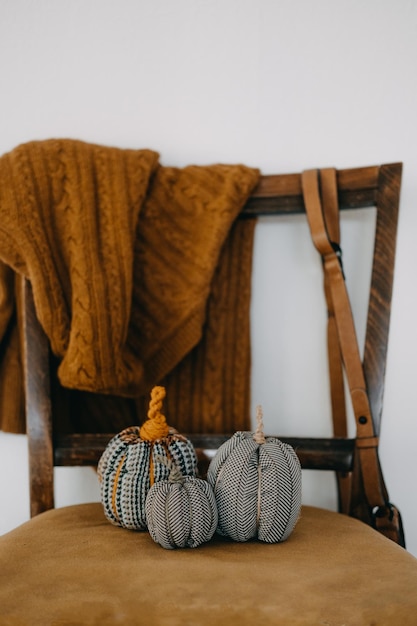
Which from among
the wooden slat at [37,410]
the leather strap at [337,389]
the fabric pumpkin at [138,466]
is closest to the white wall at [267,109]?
the leather strap at [337,389]

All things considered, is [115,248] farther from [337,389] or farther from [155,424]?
[337,389]

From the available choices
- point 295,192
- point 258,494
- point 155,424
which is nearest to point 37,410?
point 155,424

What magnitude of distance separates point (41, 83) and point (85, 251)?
34 cm

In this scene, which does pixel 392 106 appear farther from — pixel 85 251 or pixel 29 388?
pixel 29 388

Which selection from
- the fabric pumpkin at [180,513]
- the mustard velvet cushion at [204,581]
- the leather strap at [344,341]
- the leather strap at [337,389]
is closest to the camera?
the mustard velvet cushion at [204,581]

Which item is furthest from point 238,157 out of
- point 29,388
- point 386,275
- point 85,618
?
point 85,618

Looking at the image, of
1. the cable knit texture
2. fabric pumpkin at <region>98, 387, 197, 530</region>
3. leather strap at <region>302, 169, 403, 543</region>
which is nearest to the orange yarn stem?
fabric pumpkin at <region>98, 387, 197, 530</region>

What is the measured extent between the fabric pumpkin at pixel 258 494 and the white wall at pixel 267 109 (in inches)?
11.6

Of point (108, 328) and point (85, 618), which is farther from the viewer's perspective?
point (108, 328)

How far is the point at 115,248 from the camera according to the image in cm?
75

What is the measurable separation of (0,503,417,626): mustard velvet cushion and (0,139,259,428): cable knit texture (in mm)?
242

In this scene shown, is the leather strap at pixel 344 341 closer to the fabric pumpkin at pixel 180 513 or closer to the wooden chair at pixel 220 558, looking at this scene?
the wooden chair at pixel 220 558

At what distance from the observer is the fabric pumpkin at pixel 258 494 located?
56cm

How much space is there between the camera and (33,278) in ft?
2.41
